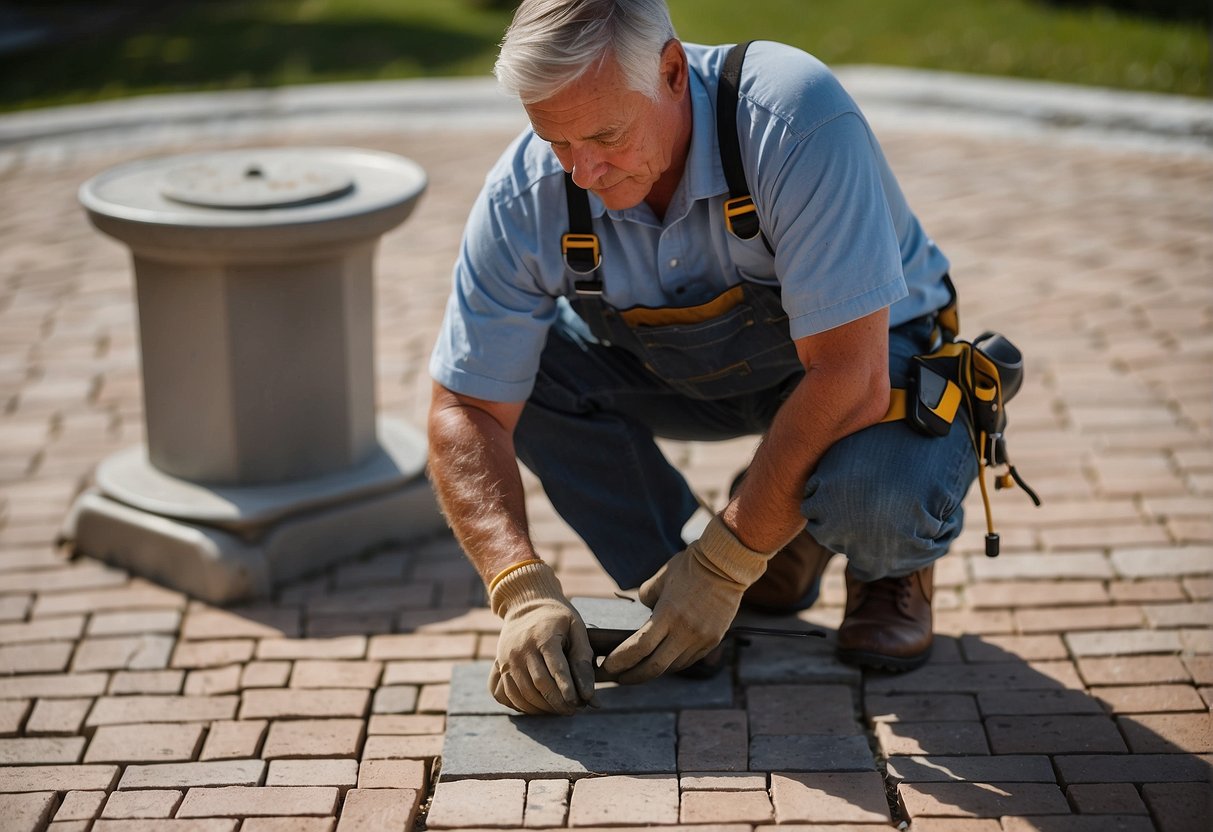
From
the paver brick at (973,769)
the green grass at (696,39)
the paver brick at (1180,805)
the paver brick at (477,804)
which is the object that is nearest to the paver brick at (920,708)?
the paver brick at (973,769)

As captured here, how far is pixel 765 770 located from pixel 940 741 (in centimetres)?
33

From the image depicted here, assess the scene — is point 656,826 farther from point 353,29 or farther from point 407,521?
point 353,29

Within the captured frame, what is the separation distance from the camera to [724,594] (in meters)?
2.40

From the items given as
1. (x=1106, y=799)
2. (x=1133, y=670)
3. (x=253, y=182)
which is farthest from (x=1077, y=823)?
(x=253, y=182)

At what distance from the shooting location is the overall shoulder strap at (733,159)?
238 cm

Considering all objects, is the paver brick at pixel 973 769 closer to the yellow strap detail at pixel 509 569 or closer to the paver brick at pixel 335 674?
the yellow strap detail at pixel 509 569

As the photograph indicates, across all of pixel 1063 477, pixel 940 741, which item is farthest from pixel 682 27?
pixel 940 741

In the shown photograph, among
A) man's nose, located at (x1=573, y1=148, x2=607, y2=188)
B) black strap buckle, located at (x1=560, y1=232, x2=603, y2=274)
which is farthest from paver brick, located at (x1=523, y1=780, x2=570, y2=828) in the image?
man's nose, located at (x1=573, y1=148, x2=607, y2=188)

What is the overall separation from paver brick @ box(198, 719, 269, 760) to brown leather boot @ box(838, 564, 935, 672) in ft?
3.73

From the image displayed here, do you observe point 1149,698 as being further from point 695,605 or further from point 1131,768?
point 695,605

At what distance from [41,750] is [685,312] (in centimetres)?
145

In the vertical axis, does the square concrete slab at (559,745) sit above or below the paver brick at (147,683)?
above

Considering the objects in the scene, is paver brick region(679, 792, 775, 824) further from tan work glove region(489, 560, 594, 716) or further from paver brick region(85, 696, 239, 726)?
paver brick region(85, 696, 239, 726)

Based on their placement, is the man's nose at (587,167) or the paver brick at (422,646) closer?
the man's nose at (587,167)
